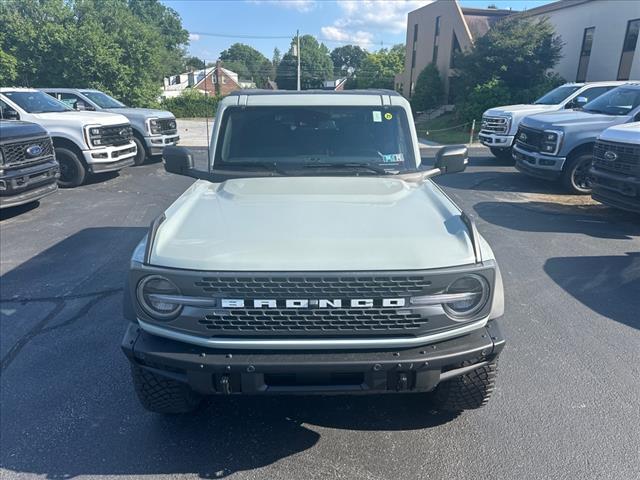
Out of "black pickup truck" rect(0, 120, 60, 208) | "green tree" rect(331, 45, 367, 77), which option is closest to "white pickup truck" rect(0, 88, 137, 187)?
"black pickup truck" rect(0, 120, 60, 208)

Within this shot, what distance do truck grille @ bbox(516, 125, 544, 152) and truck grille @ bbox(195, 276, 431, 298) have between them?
8429mm

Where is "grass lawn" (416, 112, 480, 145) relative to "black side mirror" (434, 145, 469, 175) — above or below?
below

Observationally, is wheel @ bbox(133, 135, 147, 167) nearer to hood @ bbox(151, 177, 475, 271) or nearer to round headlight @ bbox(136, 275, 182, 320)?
hood @ bbox(151, 177, 475, 271)

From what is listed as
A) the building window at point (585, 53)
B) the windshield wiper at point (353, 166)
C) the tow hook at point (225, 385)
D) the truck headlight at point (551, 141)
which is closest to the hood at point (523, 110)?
the truck headlight at point (551, 141)

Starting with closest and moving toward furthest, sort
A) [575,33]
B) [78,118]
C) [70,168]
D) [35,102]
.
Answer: [78,118], [70,168], [35,102], [575,33]

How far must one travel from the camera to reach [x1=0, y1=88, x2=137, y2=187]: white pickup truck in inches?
383

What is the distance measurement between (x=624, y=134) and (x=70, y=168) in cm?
1024

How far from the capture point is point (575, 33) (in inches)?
997

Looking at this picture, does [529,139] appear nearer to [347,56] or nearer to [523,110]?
[523,110]

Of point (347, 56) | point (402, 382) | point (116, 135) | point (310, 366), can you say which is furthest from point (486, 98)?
point (347, 56)

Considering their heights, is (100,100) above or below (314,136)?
above

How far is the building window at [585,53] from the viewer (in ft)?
79.9

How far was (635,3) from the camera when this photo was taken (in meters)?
20.9

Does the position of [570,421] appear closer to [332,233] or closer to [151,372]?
[332,233]
